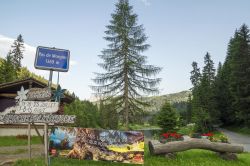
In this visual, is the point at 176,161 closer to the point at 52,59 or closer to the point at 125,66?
the point at 52,59

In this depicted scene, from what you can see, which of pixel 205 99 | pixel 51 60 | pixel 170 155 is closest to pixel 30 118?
pixel 51 60

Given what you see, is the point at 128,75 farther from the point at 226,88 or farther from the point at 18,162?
the point at 226,88

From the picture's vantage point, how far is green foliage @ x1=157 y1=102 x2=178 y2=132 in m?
35.6

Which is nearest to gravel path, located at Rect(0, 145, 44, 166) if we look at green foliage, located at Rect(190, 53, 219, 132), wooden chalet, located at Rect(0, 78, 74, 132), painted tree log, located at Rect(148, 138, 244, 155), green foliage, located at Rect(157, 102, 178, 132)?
painted tree log, located at Rect(148, 138, 244, 155)

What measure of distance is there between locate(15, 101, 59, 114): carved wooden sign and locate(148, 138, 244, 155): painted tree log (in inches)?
227

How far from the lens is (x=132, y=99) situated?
3172 cm

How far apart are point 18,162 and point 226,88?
53152mm

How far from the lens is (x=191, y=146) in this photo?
13.1 meters

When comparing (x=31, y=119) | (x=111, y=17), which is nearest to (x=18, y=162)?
(x=31, y=119)

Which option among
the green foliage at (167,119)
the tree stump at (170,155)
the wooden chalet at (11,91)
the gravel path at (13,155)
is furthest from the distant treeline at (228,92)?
the gravel path at (13,155)

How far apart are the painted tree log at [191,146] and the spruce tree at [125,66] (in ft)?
59.2

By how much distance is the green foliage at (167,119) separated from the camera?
35562mm

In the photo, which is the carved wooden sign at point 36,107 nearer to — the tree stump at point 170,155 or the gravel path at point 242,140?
the tree stump at point 170,155

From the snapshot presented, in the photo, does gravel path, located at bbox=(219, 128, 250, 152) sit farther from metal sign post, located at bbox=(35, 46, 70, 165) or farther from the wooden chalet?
the wooden chalet
